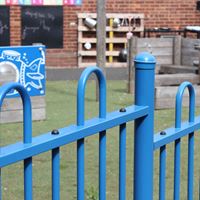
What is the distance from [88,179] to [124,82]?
7.32m

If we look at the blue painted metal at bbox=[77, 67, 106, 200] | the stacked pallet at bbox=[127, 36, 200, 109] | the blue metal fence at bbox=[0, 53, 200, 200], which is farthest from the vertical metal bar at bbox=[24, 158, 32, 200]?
the stacked pallet at bbox=[127, 36, 200, 109]

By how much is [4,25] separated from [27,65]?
701 cm

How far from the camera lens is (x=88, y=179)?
5770 mm

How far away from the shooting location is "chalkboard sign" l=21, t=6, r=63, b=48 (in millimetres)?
15242

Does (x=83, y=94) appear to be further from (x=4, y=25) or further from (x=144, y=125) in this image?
(x=4, y=25)

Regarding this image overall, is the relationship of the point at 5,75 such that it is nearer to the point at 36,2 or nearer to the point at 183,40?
the point at 183,40

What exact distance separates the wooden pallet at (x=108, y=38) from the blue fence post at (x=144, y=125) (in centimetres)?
1254

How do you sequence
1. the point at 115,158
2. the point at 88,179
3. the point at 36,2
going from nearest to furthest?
the point at 88,179 < the point at 115,158 < the point at 36,2

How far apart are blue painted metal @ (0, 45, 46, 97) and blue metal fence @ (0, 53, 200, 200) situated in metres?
4.95

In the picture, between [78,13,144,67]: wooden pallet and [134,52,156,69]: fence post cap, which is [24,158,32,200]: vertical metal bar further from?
[78,13,144,67]: wooden pallet

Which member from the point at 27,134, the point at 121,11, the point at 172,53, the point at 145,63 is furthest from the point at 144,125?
the point at 121,11

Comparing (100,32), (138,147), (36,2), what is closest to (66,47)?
(36,2)

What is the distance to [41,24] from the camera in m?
15.3

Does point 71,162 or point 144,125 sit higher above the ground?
point 144,125
